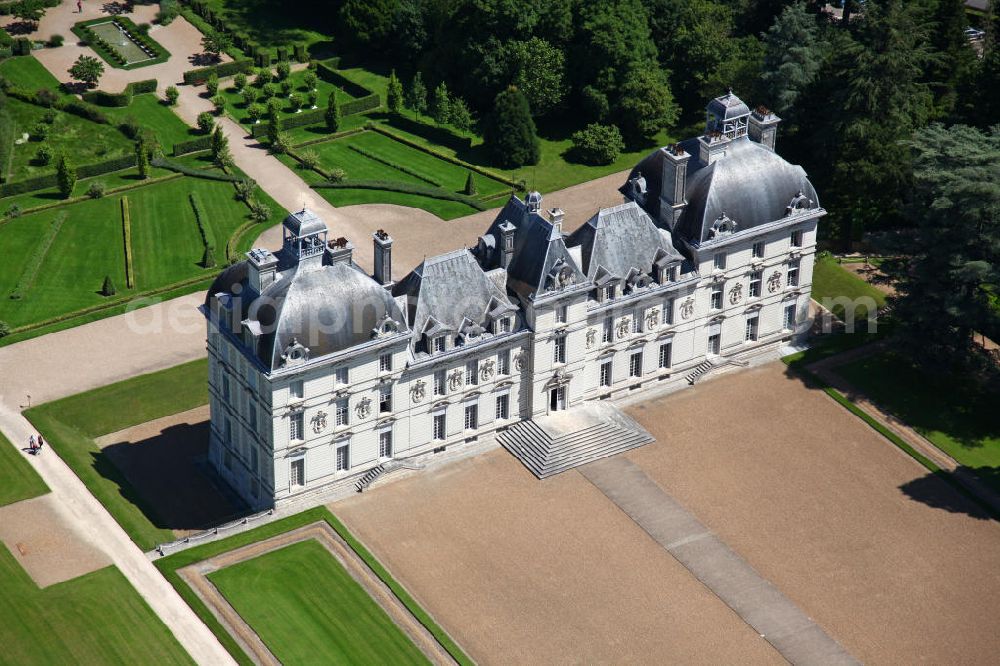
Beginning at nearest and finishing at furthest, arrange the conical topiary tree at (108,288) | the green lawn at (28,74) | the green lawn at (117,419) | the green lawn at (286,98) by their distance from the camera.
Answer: the green lawn at (117,419)
the conical topiary tree at (108,288)
the green lawn at (286,98)
the green lawn at (28,74)

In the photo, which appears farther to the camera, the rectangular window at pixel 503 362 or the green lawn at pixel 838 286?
the green lawn at pixel 838 286

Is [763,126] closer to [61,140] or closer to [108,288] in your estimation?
[108,288]

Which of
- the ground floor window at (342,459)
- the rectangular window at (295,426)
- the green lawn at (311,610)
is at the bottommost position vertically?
the green lawn at (311,610)

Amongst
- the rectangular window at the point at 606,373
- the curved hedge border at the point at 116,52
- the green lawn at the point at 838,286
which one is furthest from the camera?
the curved hedge border at the point at 116,52

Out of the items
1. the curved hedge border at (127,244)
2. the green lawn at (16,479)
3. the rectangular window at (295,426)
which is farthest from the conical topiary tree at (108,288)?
the rectangular window at (295,426)

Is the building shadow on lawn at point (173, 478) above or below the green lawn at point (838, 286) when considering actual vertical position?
below

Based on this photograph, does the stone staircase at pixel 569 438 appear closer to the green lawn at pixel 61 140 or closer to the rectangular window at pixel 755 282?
the rectangular window at pixel 755 282
